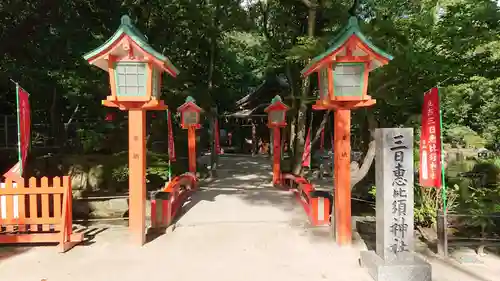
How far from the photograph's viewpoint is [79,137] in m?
20.2

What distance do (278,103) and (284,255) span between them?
28.6ft

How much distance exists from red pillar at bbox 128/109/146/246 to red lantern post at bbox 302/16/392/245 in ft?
12.7

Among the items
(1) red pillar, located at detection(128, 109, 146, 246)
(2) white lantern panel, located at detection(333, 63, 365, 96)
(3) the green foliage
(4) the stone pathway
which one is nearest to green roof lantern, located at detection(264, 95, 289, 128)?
(4) the stone pathway

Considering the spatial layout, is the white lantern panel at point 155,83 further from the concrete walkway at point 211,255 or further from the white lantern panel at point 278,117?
the white lantern panel at point 278,117

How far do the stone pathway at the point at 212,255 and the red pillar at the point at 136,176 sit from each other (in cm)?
46

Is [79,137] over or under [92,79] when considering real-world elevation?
under

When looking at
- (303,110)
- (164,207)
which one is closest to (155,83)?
(164,207)

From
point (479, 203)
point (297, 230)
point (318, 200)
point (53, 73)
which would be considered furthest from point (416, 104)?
point (53, 73)

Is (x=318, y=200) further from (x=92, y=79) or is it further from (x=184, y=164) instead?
(x=184, y=164)

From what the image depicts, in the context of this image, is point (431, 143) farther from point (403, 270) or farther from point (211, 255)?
point (211, 255)

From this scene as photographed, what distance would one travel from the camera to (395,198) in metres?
6.43

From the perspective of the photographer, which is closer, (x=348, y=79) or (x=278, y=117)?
(x=348, y=79)

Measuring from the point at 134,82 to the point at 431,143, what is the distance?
20.1 ft

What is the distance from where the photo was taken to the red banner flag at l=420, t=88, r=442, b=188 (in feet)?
24.6
